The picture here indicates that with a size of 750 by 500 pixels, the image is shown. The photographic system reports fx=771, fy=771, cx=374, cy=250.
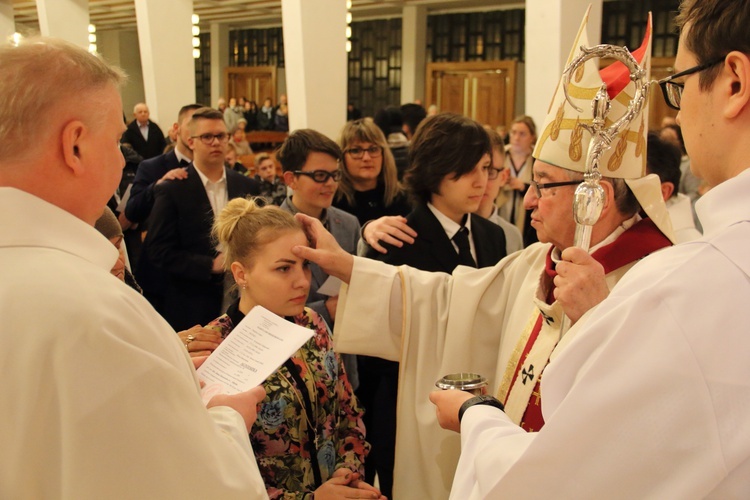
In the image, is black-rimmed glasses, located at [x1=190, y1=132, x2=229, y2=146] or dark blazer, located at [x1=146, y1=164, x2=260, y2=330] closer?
dark blazer, located at [x1=146, y1=164, x2=260, y2=330]

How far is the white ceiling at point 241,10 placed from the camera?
640 inches

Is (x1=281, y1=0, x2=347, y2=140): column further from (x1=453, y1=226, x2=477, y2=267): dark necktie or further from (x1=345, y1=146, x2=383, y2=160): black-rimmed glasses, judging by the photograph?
(x1=453, y1=226, x2=477, y2=267): dark necktie

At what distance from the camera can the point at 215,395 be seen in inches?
63.8

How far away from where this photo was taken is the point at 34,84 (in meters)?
1.24

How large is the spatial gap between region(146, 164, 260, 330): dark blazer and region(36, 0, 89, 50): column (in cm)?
800

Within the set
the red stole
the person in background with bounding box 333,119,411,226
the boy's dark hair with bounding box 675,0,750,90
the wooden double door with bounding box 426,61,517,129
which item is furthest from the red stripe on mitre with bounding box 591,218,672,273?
the wooden double door with bounding box 426,61,517,129

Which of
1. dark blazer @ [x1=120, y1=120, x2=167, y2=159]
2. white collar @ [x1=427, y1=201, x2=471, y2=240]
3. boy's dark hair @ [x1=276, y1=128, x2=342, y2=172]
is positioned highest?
boy's dark hair @ [x1=276, y1=128, x2=342, y2=172]

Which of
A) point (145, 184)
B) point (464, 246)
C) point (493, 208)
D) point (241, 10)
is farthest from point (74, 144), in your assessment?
point (241, 10)

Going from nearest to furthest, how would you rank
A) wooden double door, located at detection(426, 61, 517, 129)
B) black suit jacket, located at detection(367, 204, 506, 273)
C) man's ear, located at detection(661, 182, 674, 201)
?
1. black suit jacket, located at detection(367, 204, 506, 273)
2. man's ear, located at detection(661, 182, 674, 201)
3. wooden double door, located at detection(426, 61, 517, 129)

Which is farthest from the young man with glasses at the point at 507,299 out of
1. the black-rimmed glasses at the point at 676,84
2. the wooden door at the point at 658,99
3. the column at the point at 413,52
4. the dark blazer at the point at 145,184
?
the column at the point at 413,52

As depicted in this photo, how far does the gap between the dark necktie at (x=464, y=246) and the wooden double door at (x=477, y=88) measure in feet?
44.2

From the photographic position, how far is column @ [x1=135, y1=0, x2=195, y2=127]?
9461 millimetres

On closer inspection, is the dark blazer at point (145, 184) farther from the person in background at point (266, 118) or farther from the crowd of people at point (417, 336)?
the person in background at point (266, 118)

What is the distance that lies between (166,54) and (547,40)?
16.7 feet
